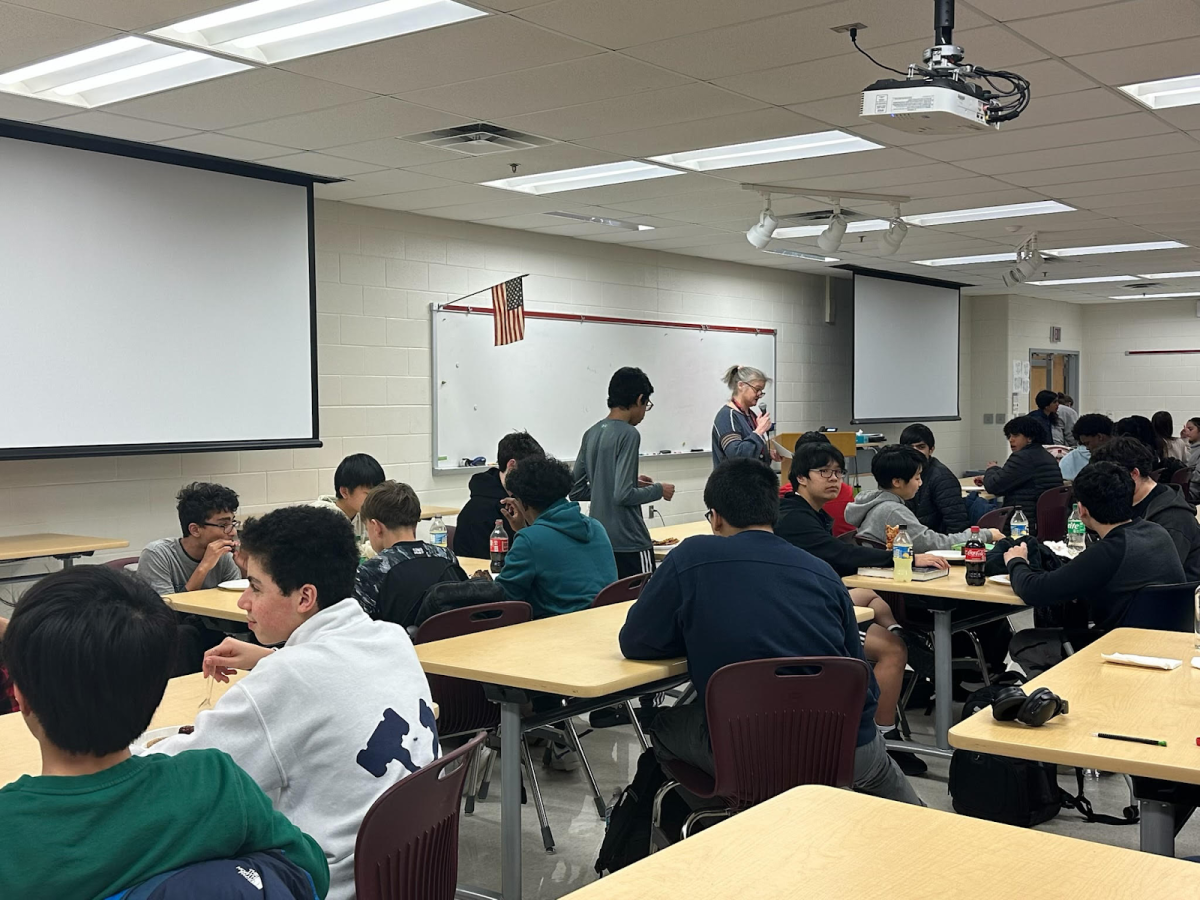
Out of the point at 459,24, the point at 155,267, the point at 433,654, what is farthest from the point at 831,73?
the point at 155,267

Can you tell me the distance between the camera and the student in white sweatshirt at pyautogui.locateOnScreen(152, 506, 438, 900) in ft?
5.93

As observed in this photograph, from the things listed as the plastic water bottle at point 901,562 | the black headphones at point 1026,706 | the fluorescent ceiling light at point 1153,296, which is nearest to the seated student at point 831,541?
the plastic water bottle at point 901,562

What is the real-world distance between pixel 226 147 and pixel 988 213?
202 inches

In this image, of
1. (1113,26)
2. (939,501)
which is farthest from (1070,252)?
(1113,26)

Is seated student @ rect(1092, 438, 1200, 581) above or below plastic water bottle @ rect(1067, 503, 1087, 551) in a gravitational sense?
above

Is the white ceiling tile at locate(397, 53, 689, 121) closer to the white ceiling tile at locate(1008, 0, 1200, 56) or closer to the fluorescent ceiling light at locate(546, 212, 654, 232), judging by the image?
the white ceiling tile at locate(1008, 0, 1200, 56)

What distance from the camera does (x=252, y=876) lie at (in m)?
1.30

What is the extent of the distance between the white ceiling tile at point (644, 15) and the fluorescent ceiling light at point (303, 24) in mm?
289

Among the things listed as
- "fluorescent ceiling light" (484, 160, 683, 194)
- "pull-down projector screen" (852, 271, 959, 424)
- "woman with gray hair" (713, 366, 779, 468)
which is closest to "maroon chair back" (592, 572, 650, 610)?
"woman with gray hair" (713, 366, 779, 468)

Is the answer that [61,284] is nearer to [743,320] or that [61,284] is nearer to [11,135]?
[11,135]

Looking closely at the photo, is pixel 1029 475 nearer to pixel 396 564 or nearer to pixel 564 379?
pixel 564 379

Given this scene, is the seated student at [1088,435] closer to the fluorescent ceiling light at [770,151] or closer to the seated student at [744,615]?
the fluorescent ceiling light at [770,151]

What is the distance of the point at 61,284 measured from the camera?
544 centimetres

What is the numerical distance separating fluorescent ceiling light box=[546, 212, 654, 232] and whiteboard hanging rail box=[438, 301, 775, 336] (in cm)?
84
